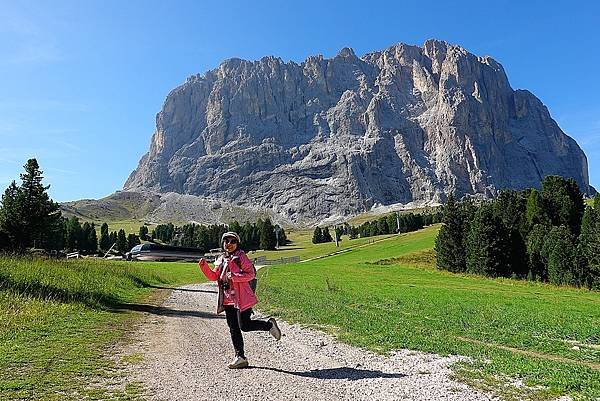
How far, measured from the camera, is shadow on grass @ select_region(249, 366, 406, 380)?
9008mm

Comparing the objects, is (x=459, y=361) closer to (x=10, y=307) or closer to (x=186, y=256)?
(x=10, y=307)

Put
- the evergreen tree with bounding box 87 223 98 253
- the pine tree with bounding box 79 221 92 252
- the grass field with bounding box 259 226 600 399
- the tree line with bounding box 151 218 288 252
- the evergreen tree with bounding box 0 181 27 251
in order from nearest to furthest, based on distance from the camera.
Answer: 1. the grass field with bounding box 259 226 600 399
2. the evergreen tree with bounding box 0 181 27 251
3. the pine tree with bounding box 79 221 92 252
4. the evergreen tree with bounding box 87 223 98 253
5. the tree line with bounding box 151 218 288 252

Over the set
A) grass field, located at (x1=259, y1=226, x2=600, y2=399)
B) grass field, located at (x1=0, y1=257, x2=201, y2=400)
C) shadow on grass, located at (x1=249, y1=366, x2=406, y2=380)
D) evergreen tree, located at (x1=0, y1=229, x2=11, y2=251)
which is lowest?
grass field, located at (x1=259, y1=226, x2=600, y2=399)

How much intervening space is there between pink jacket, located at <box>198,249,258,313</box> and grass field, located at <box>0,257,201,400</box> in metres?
2.74

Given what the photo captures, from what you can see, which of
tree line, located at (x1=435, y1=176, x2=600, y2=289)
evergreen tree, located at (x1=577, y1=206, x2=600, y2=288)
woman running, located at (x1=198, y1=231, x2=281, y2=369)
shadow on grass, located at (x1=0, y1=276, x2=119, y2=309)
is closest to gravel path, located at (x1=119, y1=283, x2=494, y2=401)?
woman running, located at (x1=198, y1=231, x2=281, y2=369)

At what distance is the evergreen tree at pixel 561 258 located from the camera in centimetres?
6109

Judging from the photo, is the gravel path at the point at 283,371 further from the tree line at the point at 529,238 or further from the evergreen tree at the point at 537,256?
the evergreen tree at the point at 537,256

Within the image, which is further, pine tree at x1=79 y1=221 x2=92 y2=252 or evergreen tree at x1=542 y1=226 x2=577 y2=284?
pine tree at x1=79 y1=221 x2=92 y2=252

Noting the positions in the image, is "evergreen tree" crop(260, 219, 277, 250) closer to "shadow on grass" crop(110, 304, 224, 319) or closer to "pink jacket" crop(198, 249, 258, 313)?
"shadow on grass" crop(110, 304, 224, 319)

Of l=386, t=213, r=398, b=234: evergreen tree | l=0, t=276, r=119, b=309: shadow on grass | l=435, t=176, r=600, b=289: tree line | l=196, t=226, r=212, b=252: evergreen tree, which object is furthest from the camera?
l=386, t=213, r=398, b=234: evergreen tree

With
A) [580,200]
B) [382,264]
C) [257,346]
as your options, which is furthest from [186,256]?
[257,346]

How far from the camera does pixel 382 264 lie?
86188 mm

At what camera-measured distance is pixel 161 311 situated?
67.7 ft

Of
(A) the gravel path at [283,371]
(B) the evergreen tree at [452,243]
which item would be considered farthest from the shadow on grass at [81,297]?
(B) the evergreen tree at [452,243]
